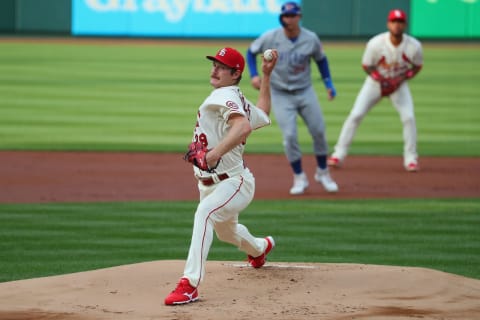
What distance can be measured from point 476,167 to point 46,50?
1655 centimetres

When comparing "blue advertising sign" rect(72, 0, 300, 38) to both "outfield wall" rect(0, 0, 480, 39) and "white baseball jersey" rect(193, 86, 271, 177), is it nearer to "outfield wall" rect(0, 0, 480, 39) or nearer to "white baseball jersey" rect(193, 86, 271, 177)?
"outfield wall" rect(0, 0, 480, 39)

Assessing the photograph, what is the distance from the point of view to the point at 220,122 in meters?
6.57

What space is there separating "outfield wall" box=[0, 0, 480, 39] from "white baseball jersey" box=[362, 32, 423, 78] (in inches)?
663

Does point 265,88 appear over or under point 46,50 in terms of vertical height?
over

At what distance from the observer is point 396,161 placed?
46.5 feet

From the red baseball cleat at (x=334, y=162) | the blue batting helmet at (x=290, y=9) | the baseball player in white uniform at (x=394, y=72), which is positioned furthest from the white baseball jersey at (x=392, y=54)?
the blue batting helmet at (x=290, y=9)

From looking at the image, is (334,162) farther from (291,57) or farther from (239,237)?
(239,237)

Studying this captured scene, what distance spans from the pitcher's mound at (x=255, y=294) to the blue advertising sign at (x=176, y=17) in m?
23.1

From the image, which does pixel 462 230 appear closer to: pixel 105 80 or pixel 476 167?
pixel 476 167

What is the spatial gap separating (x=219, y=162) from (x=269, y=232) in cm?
286

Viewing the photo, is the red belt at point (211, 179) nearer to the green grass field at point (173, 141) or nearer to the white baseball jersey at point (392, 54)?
the green grass field at point (173, 141)

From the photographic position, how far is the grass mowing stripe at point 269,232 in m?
8.25

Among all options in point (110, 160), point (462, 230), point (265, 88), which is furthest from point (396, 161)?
point (265, 88)

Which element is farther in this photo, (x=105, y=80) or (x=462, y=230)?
(x=105, y=80)
